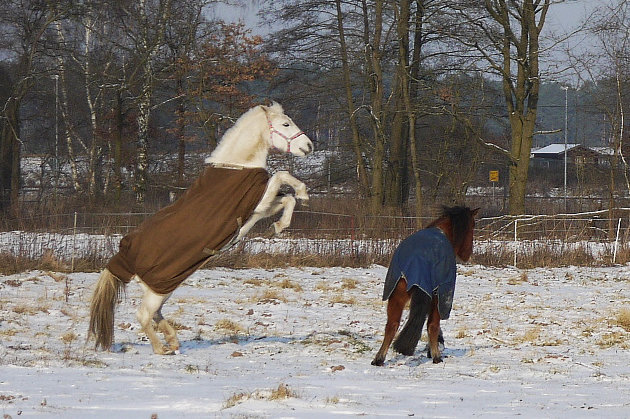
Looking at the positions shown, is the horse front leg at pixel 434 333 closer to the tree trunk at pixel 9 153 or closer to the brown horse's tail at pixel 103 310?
the brown horse's tail at pixel 103 310

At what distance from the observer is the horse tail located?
834cm

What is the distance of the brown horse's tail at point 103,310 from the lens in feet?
27.7

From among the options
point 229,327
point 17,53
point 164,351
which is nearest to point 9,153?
point 17,53

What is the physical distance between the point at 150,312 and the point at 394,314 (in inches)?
96.0

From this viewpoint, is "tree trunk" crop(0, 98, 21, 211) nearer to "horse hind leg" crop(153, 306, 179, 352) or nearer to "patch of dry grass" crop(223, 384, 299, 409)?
"horse hind leg" crop(153, 306, 179, 352)

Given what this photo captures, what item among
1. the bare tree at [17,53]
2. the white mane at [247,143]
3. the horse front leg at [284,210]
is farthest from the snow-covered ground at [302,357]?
the bare tree at [17,53]

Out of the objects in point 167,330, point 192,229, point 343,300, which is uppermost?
point 192,229

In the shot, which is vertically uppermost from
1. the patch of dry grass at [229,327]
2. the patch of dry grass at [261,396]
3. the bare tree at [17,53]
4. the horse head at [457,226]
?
the bare tree at [17,53]

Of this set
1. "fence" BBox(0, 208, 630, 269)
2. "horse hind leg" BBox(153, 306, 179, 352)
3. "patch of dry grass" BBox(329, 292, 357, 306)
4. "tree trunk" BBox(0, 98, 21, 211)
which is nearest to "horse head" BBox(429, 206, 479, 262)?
"horse hind leg" BBox(153, 306, 179, 352)

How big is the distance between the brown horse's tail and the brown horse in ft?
8.78

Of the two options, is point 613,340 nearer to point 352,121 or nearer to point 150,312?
point 150,312

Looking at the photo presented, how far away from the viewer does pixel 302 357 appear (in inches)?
351

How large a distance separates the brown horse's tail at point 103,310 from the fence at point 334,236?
841 cm

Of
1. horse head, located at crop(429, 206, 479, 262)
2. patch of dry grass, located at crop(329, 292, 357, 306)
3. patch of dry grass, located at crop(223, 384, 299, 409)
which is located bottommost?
patch of dry grass, located at crop(329, 292, 357, 306)
